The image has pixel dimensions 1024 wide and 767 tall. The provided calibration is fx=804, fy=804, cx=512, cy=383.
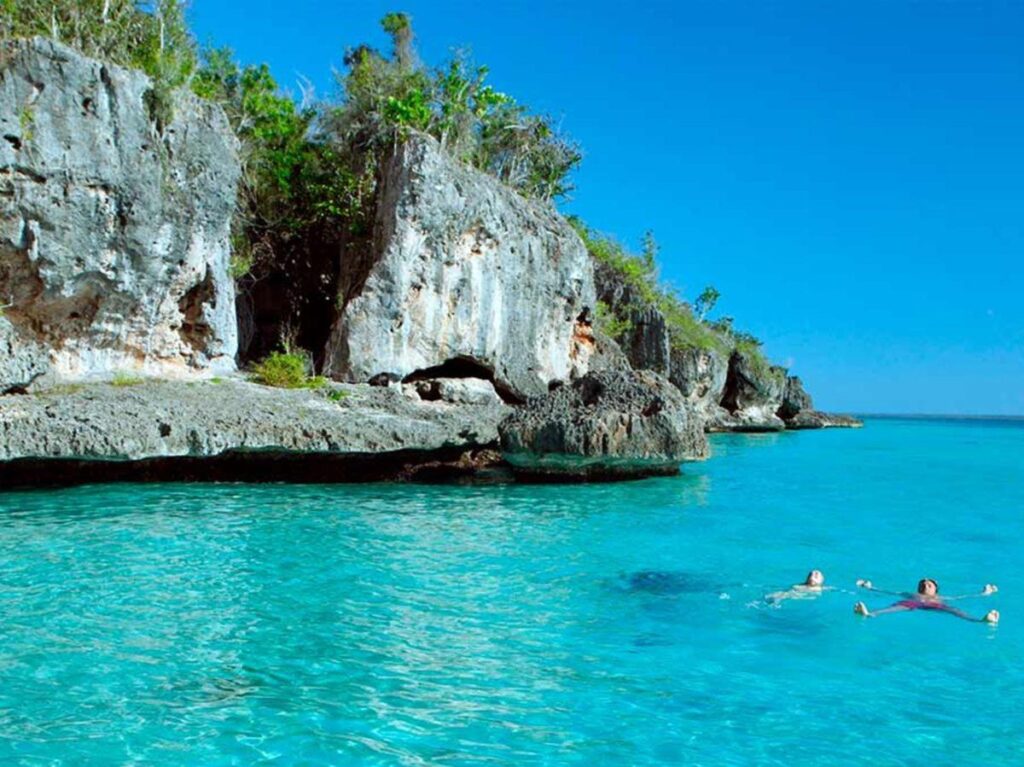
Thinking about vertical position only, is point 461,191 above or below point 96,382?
above

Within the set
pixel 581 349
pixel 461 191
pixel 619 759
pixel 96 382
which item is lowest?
pixel 619 759

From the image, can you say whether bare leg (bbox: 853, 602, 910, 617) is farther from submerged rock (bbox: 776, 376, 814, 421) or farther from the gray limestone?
submerged rock (bbox: 776, 376, 814, 421)

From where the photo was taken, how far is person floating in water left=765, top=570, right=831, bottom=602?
825 cm

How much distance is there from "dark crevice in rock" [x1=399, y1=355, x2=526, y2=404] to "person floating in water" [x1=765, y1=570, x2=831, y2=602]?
12.4 m

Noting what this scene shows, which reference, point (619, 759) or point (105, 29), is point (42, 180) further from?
point (619, 759)

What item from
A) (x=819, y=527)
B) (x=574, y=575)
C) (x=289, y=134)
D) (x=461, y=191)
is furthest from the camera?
(x=289, y=134)

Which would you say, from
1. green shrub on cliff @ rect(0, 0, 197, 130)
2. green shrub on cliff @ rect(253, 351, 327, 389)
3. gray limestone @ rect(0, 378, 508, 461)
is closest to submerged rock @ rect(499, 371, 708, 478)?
gray limestone @ rect(0, 378, 508, 461)

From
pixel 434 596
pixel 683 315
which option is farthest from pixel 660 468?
pixel 683 315

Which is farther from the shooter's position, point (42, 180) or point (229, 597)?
point (42, 180)

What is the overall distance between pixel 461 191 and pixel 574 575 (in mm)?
12829

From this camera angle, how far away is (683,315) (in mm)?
41875

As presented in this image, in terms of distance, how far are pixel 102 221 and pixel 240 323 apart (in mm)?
6796

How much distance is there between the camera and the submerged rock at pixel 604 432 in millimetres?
15523

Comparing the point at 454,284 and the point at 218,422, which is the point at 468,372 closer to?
the point at 454,284
